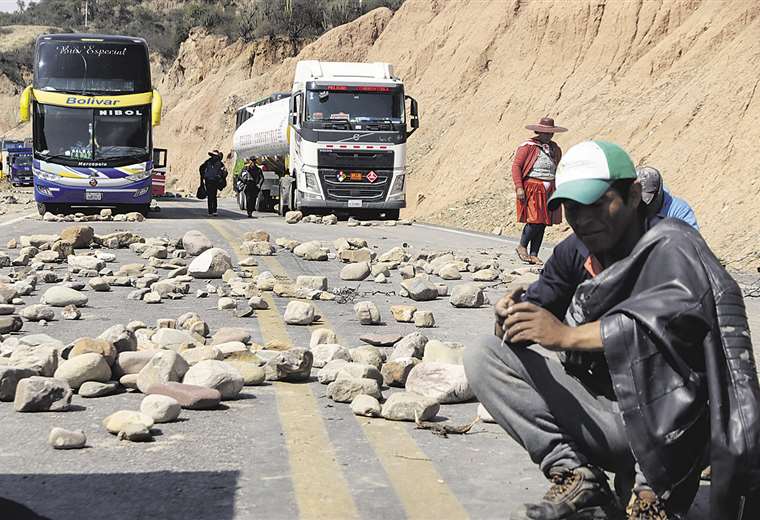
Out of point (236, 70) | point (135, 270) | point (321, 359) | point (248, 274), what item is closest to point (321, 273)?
point (248, 274)

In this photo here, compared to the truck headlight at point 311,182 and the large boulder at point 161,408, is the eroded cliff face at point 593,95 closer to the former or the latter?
the truck headlight at point 311,182

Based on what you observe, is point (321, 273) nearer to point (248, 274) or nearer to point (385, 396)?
point (248, 274)

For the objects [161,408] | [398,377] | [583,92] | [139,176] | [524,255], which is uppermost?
[161,408]

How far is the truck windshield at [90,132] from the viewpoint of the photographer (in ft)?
88.6

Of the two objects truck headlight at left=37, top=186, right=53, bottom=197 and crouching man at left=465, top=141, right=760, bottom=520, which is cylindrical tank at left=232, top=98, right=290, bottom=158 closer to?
truck headlight at left=37, top=186, right=53, bottom=197

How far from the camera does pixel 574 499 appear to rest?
13.0 ft

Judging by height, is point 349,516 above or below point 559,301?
below

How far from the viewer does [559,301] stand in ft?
14.0

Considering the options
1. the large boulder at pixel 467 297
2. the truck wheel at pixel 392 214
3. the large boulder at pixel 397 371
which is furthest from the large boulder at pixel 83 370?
the truck wheel at pixel 392 214

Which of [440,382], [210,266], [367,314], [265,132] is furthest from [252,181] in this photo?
[440,382]

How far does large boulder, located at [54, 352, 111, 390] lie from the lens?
6.48 m

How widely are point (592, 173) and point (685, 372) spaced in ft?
2.26

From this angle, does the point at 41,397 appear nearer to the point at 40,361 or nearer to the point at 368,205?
the point at 40,361

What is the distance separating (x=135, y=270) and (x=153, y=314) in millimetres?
3434
